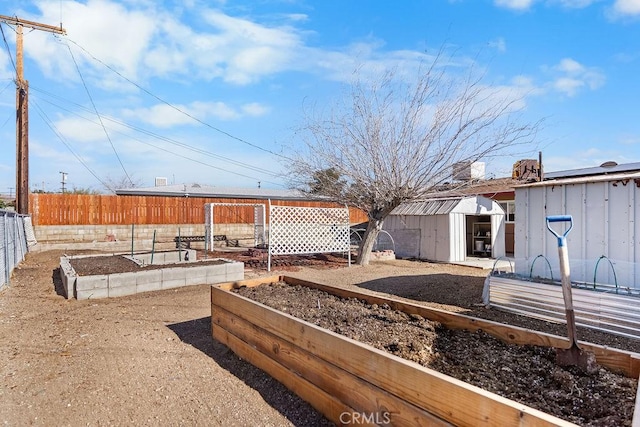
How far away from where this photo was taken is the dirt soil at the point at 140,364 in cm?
242

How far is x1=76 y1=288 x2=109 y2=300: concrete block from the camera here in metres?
5.60

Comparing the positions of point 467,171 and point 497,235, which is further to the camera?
point 497,235

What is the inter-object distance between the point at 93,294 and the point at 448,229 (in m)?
8.86

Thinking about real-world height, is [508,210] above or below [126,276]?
above

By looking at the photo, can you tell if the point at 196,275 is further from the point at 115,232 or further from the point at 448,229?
the point at 115,232

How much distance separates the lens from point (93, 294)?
5.70 metres

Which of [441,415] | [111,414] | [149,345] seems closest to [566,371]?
[441,415]

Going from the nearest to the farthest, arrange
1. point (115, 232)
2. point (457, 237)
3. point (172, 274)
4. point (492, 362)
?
point (492, 362) < point (172, 274) < point (457, 237) < point (115, 232)

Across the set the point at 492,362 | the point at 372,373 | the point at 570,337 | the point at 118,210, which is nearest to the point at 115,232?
the point at 118,210

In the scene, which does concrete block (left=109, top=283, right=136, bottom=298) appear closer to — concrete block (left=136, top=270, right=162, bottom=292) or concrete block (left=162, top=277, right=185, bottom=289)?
concrete block (left=136, top=270, right=162, bottom=292)

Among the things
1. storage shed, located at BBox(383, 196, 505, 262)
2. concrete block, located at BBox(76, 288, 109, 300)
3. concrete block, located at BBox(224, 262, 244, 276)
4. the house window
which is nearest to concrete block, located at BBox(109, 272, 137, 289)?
concrete block, located at BBox(76, 288, 109, 300)

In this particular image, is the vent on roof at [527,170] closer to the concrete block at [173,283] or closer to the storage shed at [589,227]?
the storage shed at [589,227]

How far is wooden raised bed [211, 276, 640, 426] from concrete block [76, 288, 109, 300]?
3.42m

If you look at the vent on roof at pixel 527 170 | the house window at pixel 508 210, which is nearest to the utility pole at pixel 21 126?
the vent on roof at pixel 527 170
